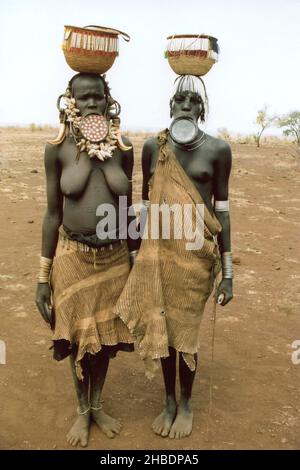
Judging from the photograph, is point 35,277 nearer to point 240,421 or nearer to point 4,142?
point 240,421

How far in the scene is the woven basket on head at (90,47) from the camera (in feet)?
8.18

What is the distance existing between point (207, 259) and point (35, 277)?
10.9ft

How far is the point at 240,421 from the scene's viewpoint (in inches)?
125

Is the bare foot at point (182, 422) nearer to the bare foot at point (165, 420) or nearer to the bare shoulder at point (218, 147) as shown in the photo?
the bare foot at point (165, 420)

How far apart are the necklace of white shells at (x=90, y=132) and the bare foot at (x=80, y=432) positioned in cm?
157

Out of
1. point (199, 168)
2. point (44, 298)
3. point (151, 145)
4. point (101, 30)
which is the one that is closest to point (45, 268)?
point (44, 298)

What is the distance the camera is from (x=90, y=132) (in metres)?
2.58

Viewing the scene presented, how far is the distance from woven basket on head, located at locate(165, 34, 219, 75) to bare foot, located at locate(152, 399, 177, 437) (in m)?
1.99

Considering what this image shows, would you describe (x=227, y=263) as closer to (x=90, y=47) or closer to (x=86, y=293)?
(x=86, y=293)

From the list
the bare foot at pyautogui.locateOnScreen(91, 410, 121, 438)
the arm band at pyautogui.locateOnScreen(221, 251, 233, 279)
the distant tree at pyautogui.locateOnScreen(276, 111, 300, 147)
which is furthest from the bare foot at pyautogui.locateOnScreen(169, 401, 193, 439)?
the distant tree at pyautogui.locateOnScreen(276, 111, 300, 147)

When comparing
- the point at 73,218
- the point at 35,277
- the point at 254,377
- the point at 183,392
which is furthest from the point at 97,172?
the point at 35,277

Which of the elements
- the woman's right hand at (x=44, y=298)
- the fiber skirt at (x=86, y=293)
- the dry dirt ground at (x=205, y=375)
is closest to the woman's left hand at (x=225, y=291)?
the fiber skirt at (x=86, y=293)

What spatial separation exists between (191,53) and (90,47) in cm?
54
